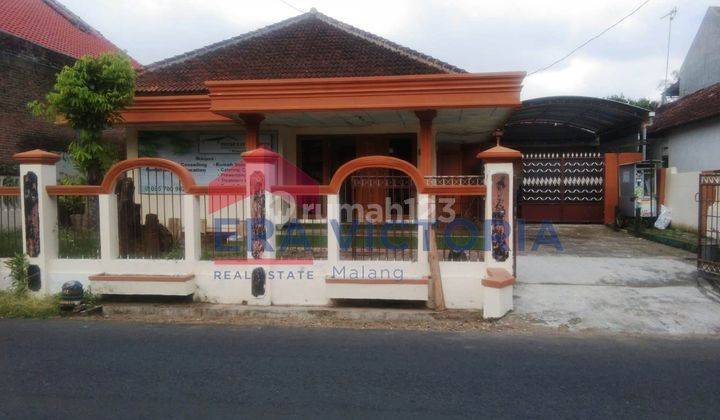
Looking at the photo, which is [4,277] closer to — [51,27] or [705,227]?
[705,227]

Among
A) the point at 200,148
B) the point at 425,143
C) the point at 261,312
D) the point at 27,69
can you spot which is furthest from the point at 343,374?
the point at 27,69

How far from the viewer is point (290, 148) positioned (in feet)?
41.7

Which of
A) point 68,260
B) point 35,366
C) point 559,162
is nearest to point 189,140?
point 68,260

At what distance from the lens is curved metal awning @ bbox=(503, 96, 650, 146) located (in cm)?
1380

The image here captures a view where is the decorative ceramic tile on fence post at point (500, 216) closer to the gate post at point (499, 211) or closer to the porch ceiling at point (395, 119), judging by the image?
the gate post at point (499, 211)

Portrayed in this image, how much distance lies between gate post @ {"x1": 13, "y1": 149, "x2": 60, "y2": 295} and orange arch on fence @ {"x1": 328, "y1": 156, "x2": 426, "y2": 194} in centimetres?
413

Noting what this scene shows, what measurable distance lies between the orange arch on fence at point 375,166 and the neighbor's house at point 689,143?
324 inches

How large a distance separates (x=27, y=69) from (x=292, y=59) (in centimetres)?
845

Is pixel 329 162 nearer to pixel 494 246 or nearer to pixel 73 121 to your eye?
pixel 73 121

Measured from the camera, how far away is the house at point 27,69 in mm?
14867

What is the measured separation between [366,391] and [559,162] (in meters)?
12.8

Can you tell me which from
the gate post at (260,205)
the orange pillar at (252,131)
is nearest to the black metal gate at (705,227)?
the gate post at (260,205)

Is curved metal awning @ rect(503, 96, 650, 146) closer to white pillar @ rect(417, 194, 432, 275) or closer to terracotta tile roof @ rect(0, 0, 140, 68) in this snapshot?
white pillar @ rect(417, 194, 432, 275)

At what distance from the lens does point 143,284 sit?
23.6ft
